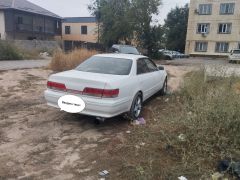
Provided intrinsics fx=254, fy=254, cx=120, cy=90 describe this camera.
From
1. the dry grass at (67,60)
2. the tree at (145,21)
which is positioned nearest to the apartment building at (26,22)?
the tree at (145,21)

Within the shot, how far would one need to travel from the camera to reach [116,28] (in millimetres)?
26719

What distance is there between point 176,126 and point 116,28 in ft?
77.2

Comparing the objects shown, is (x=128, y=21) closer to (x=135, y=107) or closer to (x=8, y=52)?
(x=8, y=52)

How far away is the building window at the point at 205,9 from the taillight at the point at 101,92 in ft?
123

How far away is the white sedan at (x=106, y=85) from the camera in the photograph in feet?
14.9

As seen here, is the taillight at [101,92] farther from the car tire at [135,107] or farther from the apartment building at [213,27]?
the apartment building at [213,27]

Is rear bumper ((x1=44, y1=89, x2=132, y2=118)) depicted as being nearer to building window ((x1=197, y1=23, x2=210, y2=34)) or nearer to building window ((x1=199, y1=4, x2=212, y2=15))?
building window ((x1=197, y1=23, x2=210, y2=34))

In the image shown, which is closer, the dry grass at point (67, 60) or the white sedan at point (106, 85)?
the white sedan at point (106, 85)

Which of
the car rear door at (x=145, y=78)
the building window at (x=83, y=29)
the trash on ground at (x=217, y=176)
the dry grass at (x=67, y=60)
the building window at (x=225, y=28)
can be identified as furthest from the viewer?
the building window at (x=83, y=29)

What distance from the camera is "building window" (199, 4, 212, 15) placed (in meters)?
37.7

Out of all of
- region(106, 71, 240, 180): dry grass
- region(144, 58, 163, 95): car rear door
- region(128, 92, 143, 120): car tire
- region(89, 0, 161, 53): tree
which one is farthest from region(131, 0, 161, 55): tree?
region(106, 71, 240, 180): dry grass

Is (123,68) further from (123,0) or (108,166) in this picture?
(123,0)

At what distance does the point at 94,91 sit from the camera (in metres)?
4.55

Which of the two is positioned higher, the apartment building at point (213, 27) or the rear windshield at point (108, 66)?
the apartment building at point (213, 27)
